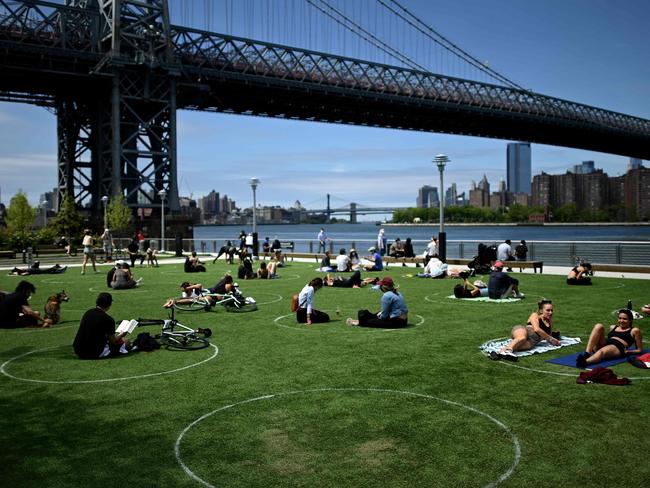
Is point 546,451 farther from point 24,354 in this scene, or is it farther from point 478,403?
point 24,354

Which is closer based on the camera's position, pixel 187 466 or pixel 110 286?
pixel 187 466

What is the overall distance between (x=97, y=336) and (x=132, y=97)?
43964 mm

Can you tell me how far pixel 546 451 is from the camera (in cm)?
552

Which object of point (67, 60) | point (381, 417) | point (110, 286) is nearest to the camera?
point (381, 417)

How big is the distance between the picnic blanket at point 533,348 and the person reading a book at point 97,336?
236 inches

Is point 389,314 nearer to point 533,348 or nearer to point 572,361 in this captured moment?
point 533,348

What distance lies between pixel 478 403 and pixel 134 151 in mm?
47627

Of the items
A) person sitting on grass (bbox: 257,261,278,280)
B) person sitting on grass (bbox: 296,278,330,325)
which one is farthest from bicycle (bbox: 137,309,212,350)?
person sitting on grass (bbox: 257,261,278,280)

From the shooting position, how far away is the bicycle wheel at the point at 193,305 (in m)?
14.4

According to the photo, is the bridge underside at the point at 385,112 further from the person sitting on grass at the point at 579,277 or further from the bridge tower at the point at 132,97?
the person sitting on grass at the point at 579,277

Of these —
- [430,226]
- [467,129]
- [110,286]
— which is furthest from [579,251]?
[430,226]

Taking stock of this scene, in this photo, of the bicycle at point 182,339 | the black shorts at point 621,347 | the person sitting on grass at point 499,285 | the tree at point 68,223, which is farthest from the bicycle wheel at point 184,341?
the tree at point 68,223

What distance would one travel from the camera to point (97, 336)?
9.45m

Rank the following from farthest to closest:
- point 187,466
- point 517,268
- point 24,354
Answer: point 517,268 → point 24,354 → point 187,466
